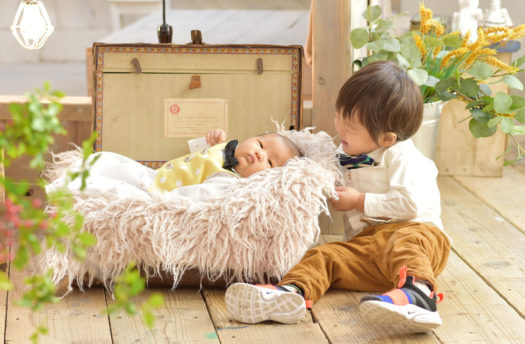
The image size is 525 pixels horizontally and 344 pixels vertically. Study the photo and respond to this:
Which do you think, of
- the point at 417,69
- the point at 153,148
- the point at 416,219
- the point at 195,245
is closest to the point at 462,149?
the point at 417,69

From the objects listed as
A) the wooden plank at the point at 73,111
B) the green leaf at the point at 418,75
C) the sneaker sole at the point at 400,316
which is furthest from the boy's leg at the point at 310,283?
the wooden plank at the point at 73,111

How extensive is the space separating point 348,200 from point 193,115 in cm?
60

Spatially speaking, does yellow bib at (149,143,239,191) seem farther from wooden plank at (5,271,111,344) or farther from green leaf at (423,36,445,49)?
green leaf at (423,36,445,49)

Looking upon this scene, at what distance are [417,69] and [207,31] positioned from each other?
1750 millimetres

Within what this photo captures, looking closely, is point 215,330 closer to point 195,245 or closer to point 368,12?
point 195,245

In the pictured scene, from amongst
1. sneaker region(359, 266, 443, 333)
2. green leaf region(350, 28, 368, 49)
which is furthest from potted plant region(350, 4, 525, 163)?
sneaker region(359, 266, 443, 333)

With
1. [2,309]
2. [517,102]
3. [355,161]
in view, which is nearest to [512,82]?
[517,102]

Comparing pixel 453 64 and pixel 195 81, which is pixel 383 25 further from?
pixel 195 81

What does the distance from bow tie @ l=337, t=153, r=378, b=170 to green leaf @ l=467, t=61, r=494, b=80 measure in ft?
1.43

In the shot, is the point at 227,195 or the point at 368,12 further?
the point at 368,12

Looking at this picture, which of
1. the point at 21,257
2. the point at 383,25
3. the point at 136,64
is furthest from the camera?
the point at 136,64

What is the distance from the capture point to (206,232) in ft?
4.94

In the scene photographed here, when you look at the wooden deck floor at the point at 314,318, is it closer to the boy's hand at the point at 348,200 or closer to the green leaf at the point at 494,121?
the boy's hand at the point at 348,200

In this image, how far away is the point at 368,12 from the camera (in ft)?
6.03
